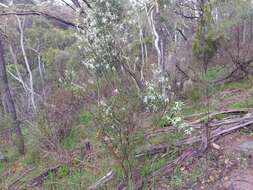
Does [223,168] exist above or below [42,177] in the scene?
above

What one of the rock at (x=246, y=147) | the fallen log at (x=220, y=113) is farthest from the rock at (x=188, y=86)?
the rock at (x=246, y=147)

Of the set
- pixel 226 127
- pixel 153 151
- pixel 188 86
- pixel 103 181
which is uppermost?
pixel 188 86

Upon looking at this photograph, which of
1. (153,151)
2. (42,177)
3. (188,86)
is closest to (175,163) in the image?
(153,151)

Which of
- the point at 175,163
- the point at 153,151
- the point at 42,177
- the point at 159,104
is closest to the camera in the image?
the point at 159,104

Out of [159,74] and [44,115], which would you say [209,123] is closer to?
[159,74]

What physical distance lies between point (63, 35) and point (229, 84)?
14.7m

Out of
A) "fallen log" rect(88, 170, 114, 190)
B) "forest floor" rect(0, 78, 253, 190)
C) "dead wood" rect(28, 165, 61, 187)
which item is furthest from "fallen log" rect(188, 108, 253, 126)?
"dead wood" rect(28, 165, 61, 187)

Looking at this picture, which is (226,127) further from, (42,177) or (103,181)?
(42,177)

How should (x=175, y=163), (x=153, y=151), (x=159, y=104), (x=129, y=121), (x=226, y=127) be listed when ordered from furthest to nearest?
(x=226, y=127) < (x=153, y=151) < (x=175, y=163) < (x=159, y=104) < (x=129, y=121)

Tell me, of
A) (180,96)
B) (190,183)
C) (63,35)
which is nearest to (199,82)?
(180,96)

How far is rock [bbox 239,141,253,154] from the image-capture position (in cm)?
351

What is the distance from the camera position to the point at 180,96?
612 cm

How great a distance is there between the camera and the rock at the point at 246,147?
11.5ft

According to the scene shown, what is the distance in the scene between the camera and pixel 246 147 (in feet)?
11.8
